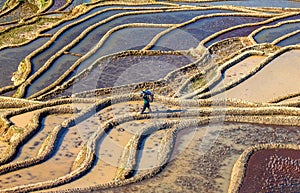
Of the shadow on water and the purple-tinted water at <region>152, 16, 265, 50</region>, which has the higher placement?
the purple-tinted water at <region>152, 16, 265, 50</region>


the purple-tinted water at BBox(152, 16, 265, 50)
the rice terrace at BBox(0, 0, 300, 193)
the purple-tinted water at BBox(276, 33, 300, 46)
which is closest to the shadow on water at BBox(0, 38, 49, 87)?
the rice terrace at BBox(0, 0, 300, 193)

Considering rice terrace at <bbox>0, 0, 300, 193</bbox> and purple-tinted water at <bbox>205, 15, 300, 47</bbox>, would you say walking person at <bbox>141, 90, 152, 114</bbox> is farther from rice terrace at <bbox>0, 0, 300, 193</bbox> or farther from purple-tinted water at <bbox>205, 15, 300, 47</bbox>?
purple-tinted water at <bbox>205, 15, 300, 47</bbox>

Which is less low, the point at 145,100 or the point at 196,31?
the point at 196,31

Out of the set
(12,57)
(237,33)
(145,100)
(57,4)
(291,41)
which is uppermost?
(57,4)

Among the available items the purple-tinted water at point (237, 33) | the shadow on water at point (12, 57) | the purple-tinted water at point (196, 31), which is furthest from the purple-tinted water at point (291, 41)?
the shadow on water at point (12, 57)

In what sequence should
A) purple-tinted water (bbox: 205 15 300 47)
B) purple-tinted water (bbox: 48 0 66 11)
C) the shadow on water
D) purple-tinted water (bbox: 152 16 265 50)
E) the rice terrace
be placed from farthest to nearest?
purple-tinted water (bbox: 48 0 66 11), purple-tinted water (bbox: 205 15 300 47), purple-tinted water (bbox: 152 16 265 50), the shadow on water, the rice terrace

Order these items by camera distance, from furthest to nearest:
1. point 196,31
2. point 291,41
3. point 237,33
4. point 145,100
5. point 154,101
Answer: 1. point 196,31
2. point 237,33
3. point 291,41
4. point 154,101
5. point 145,100

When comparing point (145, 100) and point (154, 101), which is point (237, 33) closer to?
point (154, 101)

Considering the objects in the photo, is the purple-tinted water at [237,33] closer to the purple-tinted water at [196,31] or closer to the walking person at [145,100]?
the purple-tinted water at [196,31]

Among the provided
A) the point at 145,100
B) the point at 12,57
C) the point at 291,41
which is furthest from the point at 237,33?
the point at 145,100

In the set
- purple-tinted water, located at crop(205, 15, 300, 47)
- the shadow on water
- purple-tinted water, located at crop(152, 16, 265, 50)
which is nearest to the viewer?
the shadow on water
